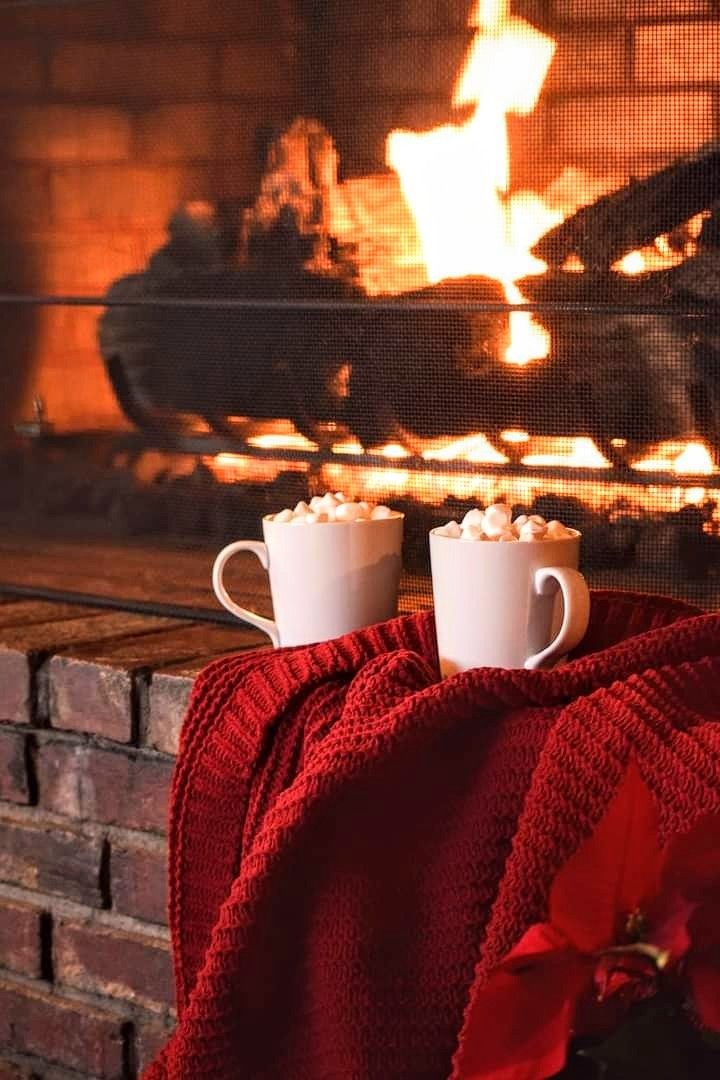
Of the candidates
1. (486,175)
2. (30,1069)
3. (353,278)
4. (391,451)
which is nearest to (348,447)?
(391,451)

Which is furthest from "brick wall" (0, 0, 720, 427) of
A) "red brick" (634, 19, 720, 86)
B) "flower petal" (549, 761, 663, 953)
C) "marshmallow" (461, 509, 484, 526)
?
"flower petal" (549, 761, 663, 953)

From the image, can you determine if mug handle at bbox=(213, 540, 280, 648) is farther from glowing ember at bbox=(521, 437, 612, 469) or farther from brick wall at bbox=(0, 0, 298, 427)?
brick wall at bbox=(0, 0, 298, 427)

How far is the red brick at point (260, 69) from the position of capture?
140 centimetres

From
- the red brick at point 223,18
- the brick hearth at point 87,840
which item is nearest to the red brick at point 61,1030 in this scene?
the brick hearth at point 87,840

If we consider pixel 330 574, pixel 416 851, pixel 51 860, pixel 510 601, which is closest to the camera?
pixel 416 851

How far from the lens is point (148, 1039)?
4.35 feet

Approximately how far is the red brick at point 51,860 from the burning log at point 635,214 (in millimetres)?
666

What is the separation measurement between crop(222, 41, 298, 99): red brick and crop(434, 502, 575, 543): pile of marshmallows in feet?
1.71

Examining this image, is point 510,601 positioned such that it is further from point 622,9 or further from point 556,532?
point 622,9

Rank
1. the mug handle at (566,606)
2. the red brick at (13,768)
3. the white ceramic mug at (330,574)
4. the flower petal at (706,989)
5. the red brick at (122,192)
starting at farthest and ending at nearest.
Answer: the red brick at (122,192) < the red brick at (13,768) < the white ceramic mug at (330,574) < the mug handle at (566,606) < the flower petal at (706,989)

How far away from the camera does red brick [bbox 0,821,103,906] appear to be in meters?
1.35

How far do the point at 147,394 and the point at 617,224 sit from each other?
53 cm

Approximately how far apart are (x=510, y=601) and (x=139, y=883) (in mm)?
467

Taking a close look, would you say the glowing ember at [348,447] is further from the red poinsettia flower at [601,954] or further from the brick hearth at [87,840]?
the red poinsettia flower at [601,954]
